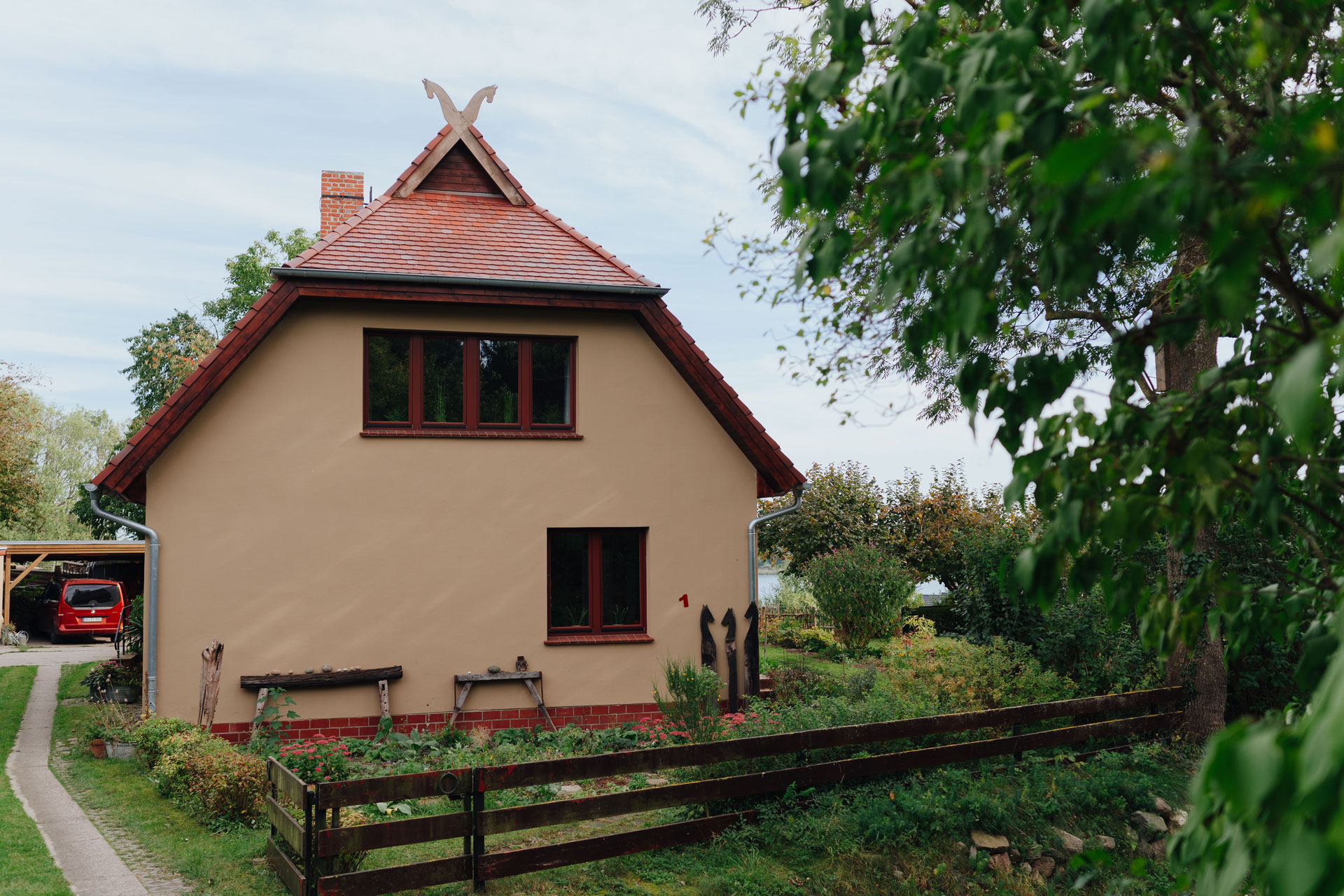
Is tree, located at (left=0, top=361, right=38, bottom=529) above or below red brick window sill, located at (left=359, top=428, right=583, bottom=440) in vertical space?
above

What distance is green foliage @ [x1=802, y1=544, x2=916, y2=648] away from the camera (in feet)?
59.7

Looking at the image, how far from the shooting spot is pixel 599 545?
489 inches

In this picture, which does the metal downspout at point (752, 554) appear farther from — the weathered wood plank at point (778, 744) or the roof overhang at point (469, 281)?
the weathered wood plank at point (778, 744)

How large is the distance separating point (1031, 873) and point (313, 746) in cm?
687

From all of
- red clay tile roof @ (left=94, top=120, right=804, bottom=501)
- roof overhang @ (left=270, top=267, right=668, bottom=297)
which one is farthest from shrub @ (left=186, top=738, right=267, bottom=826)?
roof overhang @ (left=270, top=267, right=668, bottom=297)

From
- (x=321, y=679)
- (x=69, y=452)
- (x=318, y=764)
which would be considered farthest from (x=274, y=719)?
(x=69, y=452)

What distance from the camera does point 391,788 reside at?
20.2 feet

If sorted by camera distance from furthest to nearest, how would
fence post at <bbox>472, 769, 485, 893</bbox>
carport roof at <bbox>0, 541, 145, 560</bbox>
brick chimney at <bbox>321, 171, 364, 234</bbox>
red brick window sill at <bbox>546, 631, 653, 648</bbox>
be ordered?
1. carport roof at <bbox>0, 541, 145, 560</bbox>
2. brick chimney at <bbox>321, 171, 364, 234</bbox>
3. red brick window sill at <bbox>546, 631, 653, 648</bbox>
4. fence post at <bbox>472, 769, 485, 893</bbox>

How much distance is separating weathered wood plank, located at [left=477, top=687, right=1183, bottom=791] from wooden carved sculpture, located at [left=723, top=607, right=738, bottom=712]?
3.85 meters

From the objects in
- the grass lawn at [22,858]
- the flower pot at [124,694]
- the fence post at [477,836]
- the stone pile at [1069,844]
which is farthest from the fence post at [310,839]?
the flower pot at [124,694]

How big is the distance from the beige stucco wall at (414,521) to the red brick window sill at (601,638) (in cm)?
9

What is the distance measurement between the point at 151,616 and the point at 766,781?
7.49 m

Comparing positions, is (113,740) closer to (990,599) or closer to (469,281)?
(469,281)

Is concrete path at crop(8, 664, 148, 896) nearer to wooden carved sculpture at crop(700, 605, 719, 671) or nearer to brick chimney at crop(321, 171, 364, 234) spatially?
wooden carved sculpture at crop(700, 605, 719, 671)
